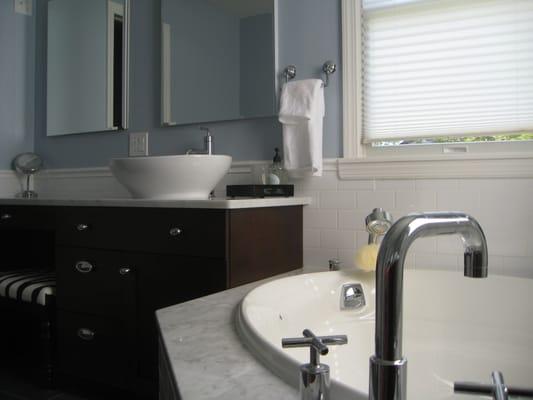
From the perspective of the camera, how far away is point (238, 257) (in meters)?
1.64

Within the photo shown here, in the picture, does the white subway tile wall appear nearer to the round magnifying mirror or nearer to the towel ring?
the towel ring

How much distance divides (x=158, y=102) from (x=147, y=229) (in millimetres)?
1008

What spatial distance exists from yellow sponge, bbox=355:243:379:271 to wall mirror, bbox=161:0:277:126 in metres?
0.81

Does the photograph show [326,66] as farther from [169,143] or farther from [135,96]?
[135,96]

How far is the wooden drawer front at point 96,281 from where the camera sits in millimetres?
1816

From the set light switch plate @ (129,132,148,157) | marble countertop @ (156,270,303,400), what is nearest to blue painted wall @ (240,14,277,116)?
light switch plate @ (129,132,148,157)

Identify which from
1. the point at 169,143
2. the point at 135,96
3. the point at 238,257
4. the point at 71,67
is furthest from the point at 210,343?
the point at 71,67

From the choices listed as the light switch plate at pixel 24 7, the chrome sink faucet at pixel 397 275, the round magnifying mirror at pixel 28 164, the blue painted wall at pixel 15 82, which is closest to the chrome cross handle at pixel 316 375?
the chrome sink faucet at pixel 397 275

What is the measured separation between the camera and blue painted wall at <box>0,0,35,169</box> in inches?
114

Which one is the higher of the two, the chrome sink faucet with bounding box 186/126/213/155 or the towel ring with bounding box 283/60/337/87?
the towel ring with bounding box 283/60/337/87

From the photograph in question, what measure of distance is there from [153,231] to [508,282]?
1.27 metres

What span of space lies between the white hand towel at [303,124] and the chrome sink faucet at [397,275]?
4.74 ft

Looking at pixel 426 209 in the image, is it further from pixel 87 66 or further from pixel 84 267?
pixel 87 66

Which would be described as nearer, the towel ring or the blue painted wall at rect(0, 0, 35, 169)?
the towel ring
